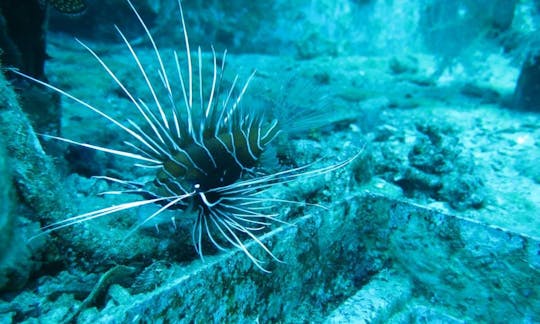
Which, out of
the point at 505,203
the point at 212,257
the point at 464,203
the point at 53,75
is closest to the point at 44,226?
the point at 212,257

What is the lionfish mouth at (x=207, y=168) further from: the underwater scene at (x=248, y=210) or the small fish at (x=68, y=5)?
the small fish at (x=68, y=5)

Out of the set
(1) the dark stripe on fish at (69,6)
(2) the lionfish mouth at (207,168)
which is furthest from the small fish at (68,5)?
(2) the lionfish mouth at (207,168)

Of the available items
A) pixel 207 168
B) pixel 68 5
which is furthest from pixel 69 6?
pixel 207 168

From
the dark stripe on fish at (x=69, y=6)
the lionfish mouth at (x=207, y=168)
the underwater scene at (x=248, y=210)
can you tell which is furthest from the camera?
the dark stripe on fish at (x=69, y=6)

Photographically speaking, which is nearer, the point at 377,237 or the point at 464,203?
the point at 377,237

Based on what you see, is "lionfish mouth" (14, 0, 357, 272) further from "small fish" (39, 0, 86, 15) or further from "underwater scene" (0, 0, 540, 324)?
"small fish" (39, 0, 86, 15)

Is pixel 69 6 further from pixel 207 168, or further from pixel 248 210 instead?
pixel 248 210

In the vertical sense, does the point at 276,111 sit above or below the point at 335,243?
above

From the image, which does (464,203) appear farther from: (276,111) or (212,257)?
(212,257)
